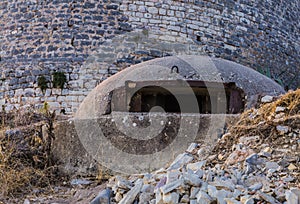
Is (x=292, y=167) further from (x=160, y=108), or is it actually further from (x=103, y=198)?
(x=160, y=108)

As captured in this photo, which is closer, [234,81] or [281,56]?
[234,81]

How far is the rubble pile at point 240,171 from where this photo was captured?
10.6ft

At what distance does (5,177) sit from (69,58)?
508cm

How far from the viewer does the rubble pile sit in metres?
3.22

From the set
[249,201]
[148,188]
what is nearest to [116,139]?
[148,188]

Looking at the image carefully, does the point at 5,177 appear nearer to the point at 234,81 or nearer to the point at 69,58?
the point at 234,81

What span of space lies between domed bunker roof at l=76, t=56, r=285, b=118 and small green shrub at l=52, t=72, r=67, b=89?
3.52 metres

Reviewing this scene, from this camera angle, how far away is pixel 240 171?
364 cm

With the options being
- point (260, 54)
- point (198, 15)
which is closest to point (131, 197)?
point (198, 15)

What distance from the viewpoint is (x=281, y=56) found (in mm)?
12016

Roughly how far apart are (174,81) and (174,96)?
0.34m

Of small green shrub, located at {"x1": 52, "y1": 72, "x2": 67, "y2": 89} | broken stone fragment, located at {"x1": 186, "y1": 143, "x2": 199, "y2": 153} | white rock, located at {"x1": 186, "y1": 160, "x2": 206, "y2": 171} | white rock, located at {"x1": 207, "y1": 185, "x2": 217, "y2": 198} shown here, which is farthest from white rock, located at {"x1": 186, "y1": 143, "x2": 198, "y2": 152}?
small green shrub, located at {"x1": 52, "y1": 72, "x2": 67, "y2": 89}

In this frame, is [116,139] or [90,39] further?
[90,39]

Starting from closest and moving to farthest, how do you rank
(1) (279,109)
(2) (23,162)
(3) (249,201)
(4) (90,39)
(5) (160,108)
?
(3) (249,201) → (1) (279,109) → (2) (23,162) → (5) (160,108) → (4) (90,39)
